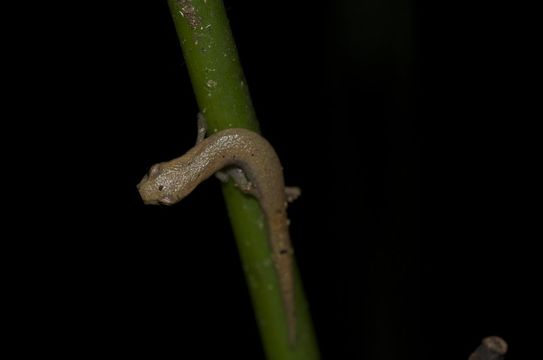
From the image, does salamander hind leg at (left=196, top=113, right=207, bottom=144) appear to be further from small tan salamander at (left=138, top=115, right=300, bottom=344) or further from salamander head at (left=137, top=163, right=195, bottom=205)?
salamander head at (left=137, top=163, right=195, bottom=205)

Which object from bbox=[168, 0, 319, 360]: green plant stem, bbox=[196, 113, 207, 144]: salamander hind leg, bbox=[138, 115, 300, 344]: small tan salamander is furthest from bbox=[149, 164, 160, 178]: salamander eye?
bbox=[168, 0, 319, 360]: green plant stem

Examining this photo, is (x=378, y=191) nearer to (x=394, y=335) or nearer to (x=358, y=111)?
(x=358, y=111)

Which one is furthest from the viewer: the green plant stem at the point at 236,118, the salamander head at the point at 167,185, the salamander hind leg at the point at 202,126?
the salamander head at the point at 167,185

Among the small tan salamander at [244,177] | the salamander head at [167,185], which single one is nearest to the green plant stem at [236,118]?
the small tan salamander at [244,177]

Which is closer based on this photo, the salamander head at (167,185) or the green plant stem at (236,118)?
the green plant stem at (236,118)

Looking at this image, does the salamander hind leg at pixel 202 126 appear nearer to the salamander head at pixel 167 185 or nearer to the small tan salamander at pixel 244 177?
the small tan salamander at pixel 244 177

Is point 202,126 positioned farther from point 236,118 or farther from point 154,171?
point 154,171

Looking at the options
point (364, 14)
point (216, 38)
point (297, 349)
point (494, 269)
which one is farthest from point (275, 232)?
point (494, 269)
